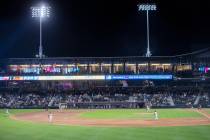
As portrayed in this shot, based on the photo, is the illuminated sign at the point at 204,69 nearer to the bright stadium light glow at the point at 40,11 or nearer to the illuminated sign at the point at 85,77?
the illuminated sign at the point at 85,77

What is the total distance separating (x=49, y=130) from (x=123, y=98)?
1384 inches

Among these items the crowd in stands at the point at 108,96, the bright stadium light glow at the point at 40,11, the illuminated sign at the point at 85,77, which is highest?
the bright stadium light glow at the point at 40,11

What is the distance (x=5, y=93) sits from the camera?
72.1 meters

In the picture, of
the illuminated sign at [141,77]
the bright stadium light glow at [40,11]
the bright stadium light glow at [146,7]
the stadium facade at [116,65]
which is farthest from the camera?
the stadium facade at [116,65]

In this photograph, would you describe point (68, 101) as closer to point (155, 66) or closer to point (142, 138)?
point (155, 66)

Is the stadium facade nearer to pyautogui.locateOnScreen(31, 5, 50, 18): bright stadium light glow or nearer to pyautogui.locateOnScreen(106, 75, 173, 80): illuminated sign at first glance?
pyautogui.locateOnScreen(106, 75, 173, 80): illuminated sign

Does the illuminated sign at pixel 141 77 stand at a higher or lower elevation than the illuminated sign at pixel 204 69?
lower

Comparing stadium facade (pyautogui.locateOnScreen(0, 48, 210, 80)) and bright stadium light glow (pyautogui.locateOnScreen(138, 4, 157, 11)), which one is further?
stadium facade (pyautogui.locateOnScreen(0, 48, 210, 80))

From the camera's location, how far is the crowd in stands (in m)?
64.2

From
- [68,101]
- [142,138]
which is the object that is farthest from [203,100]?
[142,138]

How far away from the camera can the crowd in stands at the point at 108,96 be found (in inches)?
2527

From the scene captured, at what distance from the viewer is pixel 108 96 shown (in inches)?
2677

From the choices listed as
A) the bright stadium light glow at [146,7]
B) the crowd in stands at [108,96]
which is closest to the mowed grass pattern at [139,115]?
the crowd in stands at [108,96]

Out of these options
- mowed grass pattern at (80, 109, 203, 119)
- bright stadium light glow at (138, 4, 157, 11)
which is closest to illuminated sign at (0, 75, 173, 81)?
bright stadium light glow at (138, 4, 157, 11)
